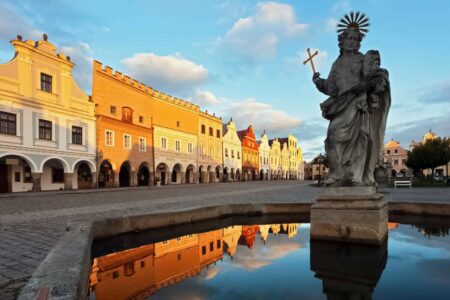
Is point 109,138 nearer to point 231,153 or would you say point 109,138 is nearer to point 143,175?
point 143,175

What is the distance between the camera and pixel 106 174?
1224 inches

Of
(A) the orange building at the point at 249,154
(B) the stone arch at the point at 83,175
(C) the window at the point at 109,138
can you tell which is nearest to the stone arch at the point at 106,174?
(B) the stone arch at the point at 83,175

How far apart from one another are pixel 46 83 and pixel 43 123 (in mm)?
3257

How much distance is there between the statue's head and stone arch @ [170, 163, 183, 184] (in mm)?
36775

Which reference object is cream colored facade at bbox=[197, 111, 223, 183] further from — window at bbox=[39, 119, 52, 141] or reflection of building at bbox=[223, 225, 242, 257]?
reflection of building at bbox=[223, 225, 242, 257]

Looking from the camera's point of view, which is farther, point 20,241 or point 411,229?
point 411,229

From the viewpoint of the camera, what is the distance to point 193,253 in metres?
4.62

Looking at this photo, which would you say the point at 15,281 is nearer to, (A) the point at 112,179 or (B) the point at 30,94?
(B) the point at 30,94

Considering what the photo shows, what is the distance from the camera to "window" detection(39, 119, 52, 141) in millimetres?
24005

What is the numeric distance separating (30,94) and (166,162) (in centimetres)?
1759

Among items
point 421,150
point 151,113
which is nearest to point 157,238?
point 151,113

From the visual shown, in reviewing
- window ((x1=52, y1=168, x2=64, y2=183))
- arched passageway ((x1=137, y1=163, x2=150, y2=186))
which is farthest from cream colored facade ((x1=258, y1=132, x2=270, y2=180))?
window ((x1=52, y1=168, x2=64, y2=183))

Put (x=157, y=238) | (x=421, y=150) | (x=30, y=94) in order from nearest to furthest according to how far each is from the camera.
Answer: (x=157, y=238) < (x=30, y=94) < (x=421, y=150)

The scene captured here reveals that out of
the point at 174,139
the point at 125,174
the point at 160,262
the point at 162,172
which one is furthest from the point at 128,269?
the point at 174,139
